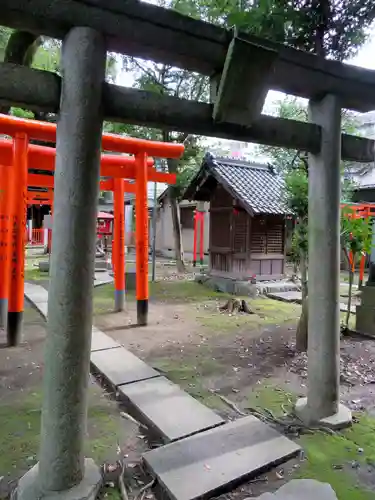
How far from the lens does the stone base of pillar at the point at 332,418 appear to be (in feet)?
10.8

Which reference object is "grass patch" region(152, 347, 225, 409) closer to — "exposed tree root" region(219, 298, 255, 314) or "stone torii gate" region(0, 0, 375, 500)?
"stone torii gate" region(0, 0, 375, 500)

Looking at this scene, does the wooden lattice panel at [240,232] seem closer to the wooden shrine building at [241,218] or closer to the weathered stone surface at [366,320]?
the wooden shrine building at [241,218]

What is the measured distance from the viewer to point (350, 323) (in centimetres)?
739

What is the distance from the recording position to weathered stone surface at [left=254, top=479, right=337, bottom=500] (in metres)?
2.34

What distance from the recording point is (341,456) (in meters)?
2.91

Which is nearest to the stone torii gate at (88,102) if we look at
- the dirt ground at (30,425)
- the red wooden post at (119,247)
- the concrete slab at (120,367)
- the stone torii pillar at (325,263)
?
the dirt ground at (30,425)

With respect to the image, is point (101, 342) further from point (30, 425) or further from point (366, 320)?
point (366, 320)

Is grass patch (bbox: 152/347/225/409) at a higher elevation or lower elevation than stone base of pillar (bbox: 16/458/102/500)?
lower

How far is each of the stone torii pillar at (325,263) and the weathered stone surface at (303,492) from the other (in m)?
0.91

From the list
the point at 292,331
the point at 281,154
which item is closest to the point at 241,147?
the point at 281,154

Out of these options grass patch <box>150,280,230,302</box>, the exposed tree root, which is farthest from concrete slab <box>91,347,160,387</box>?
grass patch <box>150,280,230,302</box>

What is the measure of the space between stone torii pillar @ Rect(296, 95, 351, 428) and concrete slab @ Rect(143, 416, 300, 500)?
60 centimetres

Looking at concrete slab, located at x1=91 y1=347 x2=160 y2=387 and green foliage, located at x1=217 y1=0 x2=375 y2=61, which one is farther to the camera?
concrete slab, located at x1=91 y1=347 x2=160 y2=387

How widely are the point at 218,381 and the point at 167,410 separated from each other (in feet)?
3.57
